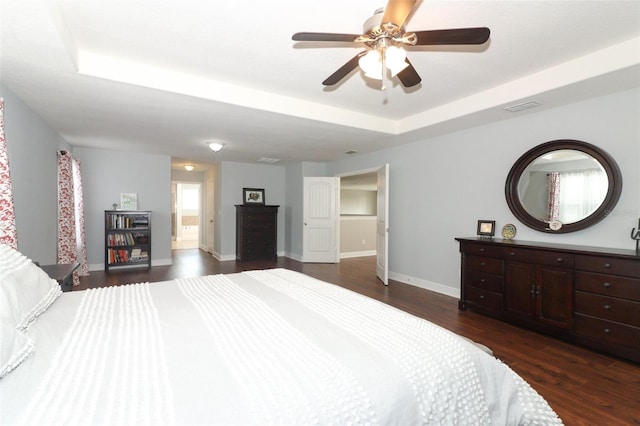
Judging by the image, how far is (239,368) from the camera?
98cm

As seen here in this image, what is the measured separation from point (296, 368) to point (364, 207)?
8865 mm

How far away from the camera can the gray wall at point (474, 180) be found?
2.75 meters

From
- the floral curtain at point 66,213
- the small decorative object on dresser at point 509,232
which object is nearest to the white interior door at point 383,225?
the small decorative object on dresser at point 509,232

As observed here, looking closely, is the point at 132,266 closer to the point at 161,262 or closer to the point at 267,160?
the point at 161,262

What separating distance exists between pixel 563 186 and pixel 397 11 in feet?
9.23

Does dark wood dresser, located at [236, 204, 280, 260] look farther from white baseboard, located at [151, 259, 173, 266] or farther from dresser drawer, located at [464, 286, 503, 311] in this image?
dresser drawer, located at [464, 286, 503, 311]

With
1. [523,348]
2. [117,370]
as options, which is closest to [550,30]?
[523,348]

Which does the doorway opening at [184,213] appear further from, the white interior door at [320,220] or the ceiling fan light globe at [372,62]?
the ceiling fan light globe at [372,62]

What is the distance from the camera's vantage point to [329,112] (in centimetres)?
370

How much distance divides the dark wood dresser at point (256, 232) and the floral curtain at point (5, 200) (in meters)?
→ 4.38

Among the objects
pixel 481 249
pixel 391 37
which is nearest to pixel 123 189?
pixel 391 37

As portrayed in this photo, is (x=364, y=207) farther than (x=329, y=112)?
Yes

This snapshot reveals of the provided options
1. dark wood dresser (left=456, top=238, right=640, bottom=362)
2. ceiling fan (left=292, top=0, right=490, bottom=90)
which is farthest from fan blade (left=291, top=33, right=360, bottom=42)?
dark wood dresser (left=456, top=238, right=640, bottom=362)

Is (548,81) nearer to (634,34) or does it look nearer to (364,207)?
(634,34)
